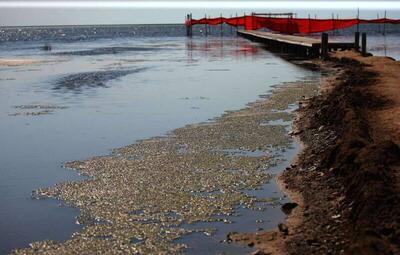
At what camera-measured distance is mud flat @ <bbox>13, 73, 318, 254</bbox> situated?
642cm

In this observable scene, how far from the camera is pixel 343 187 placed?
24.0ft

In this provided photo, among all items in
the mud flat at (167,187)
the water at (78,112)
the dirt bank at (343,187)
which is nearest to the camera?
the dirt bank at (343,187)

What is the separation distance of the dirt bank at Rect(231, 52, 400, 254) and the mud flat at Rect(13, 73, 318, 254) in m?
0.58

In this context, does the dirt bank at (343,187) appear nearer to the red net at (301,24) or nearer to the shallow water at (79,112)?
the shallow water at (79,112)

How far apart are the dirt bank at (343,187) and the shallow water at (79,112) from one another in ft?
8.64

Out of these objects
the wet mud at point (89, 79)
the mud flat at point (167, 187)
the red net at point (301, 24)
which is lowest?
the mud flat at point (167, 187)

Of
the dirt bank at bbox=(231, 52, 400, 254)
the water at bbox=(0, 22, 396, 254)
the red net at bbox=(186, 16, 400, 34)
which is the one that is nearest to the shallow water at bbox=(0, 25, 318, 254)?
the water at bbox=(0, 22, 396, 254)

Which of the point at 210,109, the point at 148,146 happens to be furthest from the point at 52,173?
the point at 210,109

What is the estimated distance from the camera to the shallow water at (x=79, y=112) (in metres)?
7.57

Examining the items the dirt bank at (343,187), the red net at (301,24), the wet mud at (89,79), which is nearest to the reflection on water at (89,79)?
the wet mud at (89,79)

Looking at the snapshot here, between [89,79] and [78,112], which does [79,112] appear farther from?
[89,79]

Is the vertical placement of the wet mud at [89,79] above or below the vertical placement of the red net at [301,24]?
below

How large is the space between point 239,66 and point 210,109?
48.4 feet

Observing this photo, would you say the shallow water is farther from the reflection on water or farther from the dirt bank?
the dirt bank
